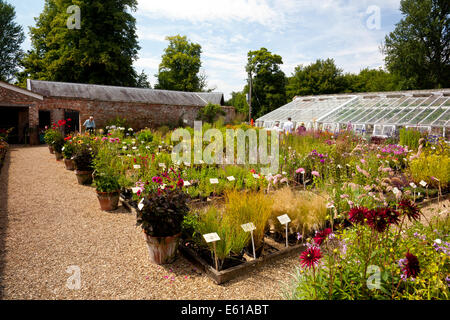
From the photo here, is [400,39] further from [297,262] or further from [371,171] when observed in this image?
[297,262]

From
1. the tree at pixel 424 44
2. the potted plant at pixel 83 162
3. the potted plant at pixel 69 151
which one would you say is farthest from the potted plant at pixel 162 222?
the tree at pixel 424 44

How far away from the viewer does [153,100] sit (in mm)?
17750

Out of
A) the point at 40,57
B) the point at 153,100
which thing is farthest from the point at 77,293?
the point at 40,57

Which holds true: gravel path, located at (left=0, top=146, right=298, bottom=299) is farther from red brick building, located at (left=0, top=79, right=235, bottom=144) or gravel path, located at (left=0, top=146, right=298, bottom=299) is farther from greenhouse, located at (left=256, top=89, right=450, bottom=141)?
red brick building, located at (left=0, top=79, right=235, bottom=144)

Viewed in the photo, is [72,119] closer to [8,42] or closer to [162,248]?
[162,248]

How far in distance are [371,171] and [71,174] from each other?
23.3 feet

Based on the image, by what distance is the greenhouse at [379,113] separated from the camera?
10.9 m

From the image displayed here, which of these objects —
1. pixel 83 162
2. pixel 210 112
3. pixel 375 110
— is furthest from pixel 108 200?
pixel 210 112

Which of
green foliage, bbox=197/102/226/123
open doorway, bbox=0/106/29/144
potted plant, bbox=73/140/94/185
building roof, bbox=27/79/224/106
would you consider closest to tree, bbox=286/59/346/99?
building roof, bbox=27/79/224/106

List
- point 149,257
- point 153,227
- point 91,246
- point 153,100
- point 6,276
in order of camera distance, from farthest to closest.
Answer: point 153,100, point 91,246, point 149,257, point 153,227, point 6,276

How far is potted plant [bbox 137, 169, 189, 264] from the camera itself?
286cm

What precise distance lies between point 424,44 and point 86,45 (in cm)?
2544

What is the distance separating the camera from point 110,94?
655 inches

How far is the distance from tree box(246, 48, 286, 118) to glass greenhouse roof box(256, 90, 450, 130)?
11408mm
